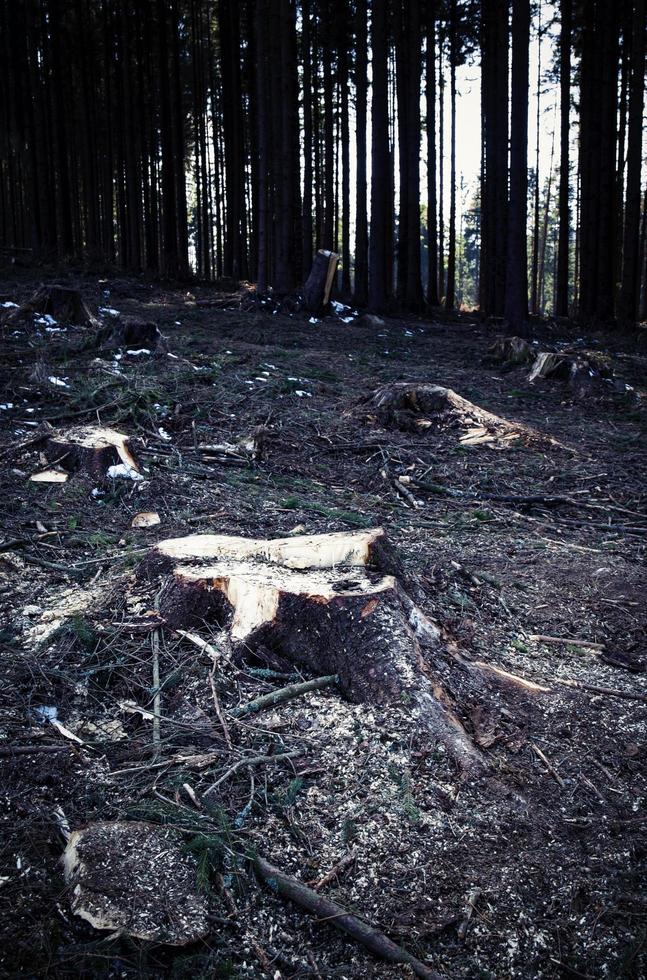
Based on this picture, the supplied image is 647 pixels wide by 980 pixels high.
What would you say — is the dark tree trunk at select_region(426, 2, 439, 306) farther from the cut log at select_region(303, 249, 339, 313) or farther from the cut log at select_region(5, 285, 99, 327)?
the cut log at select_region(5, 285, 99, 327)

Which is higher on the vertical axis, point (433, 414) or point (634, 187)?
point (634, 187)

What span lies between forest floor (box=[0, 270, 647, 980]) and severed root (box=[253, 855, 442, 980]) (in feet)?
0.10

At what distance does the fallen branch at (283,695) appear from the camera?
2803 mm

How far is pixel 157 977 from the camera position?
1.77 meters

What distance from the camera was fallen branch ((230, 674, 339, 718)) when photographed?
9.20 ft

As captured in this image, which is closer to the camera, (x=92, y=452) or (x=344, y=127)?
(x=92, y=452)

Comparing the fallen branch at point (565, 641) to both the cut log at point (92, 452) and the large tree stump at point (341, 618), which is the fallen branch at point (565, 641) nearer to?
the large tree stump at point (341, 618)

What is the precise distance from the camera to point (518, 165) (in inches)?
547

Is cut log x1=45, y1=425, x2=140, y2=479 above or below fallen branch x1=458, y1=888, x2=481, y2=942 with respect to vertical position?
above

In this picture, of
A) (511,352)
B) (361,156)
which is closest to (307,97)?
(361,156)

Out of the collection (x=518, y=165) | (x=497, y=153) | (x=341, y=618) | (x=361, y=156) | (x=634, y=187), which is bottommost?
(x=341, y=618)

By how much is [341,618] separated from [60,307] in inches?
352

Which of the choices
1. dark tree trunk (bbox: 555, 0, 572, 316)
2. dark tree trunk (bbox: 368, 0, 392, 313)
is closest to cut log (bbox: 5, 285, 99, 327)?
dark tree trunk (bbox: 368, 0, 392, 313)

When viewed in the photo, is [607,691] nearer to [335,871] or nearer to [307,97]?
[335,871]
